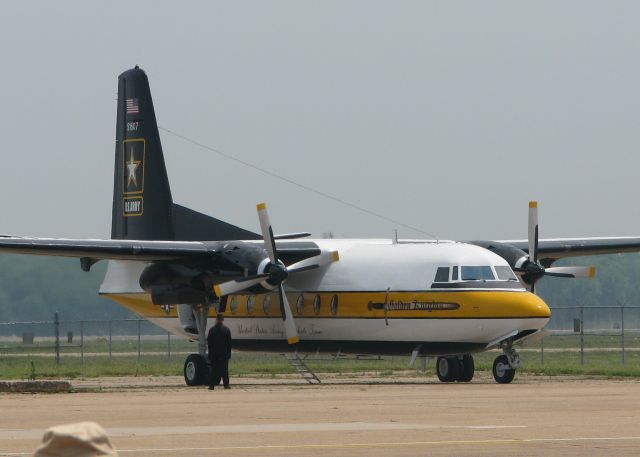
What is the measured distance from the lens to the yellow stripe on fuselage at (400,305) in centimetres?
2800

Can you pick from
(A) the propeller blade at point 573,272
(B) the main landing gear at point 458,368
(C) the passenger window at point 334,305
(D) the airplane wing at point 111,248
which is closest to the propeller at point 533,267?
(A) the propeller blade at point 573,272

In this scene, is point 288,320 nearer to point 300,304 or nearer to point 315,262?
point 300,304

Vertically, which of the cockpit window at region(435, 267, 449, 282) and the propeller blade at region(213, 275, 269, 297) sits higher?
the cockpit window at region(435, 267, 449, 282)

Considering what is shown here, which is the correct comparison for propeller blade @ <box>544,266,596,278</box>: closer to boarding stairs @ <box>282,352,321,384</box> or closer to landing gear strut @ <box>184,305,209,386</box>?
boarding stairs @ <box>282,352,321,384</box>

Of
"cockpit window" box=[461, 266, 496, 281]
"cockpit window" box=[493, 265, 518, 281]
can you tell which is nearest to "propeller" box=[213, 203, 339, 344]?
"cockpit window" box=[461, 266, 496, 281]

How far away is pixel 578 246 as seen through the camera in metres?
35.4

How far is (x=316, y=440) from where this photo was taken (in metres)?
14.2

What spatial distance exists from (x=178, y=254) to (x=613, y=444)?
17.8m

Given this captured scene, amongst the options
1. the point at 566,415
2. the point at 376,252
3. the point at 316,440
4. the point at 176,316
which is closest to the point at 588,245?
the point at 376,252

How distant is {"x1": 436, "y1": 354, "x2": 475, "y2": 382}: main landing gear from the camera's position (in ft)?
101

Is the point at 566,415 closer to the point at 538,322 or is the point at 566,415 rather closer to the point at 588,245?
the point at 538,322

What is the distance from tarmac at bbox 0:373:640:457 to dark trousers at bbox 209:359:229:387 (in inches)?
16.3

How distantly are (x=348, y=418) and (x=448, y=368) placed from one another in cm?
1340

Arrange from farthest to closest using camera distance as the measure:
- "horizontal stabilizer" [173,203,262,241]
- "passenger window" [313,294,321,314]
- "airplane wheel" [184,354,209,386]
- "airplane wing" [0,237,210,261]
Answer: "horizontal stabilizer" [173,203,262,241] < "passenger window" [313,294,321,314] < "airplane wheel" [184,354,209,386] < "airplane wing" [0,237,210,261]
